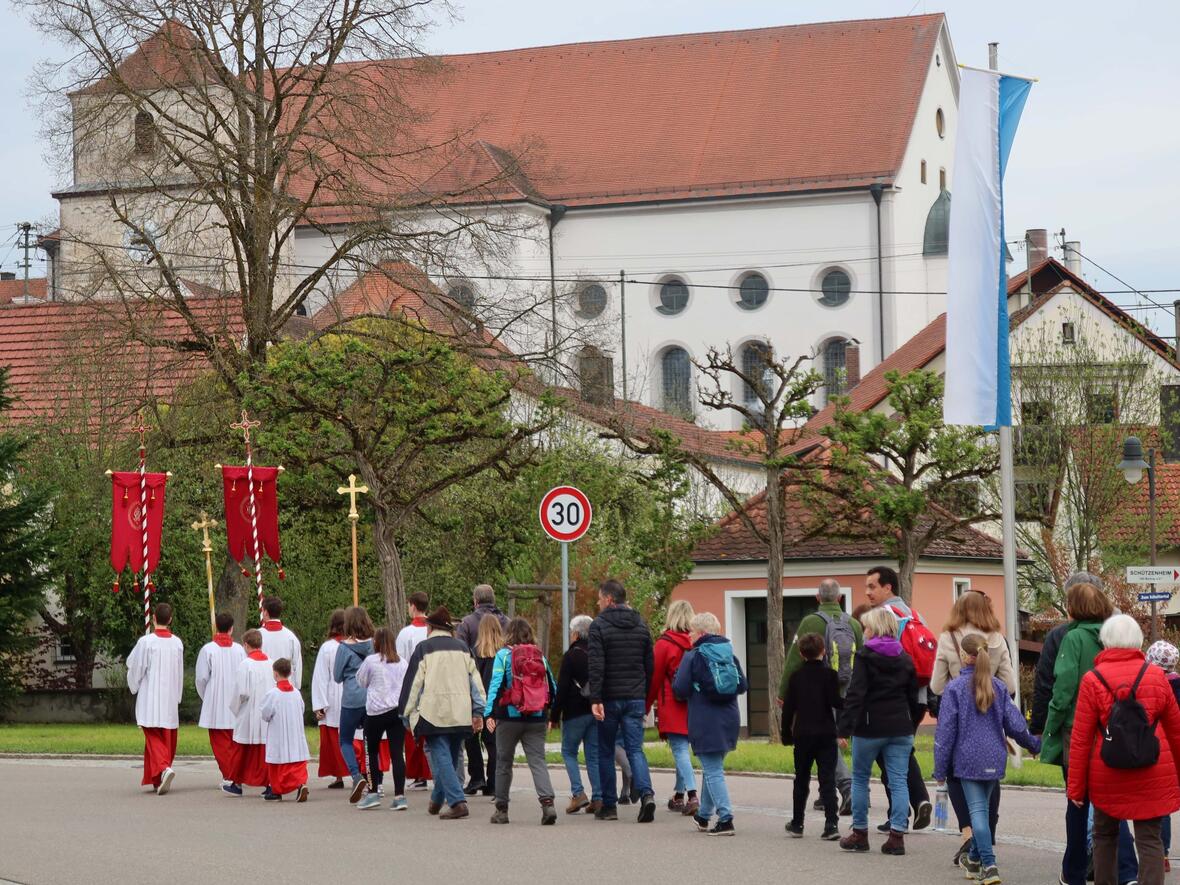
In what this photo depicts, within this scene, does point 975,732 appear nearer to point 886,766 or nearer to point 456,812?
point 886,766

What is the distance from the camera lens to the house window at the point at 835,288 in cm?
6253

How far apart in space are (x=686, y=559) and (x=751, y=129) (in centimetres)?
4119

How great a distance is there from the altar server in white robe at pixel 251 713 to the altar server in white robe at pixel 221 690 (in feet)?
0.58

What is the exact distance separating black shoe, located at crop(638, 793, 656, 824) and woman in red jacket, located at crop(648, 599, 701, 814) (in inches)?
12.2

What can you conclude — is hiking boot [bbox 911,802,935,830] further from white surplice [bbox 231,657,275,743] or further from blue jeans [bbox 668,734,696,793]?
white surplice [bbox 231,657,275,743]

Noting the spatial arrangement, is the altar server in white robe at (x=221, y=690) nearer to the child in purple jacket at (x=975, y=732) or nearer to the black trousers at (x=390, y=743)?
the black trousers at (x=390, y=743)

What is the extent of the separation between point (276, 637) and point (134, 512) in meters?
6.93

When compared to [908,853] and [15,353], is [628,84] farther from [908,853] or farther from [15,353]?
[908,853]

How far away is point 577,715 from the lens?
14.1 m

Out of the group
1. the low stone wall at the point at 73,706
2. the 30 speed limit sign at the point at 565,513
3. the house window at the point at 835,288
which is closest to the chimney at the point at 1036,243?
the house window at the point at 835,288

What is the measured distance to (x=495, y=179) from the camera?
1177 inches

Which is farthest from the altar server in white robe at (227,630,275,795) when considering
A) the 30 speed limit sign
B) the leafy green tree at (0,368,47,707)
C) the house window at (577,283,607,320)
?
the house window at (577,283,607,320)

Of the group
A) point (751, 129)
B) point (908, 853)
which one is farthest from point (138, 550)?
point (751, 129)

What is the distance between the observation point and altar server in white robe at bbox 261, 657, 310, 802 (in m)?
15.9
